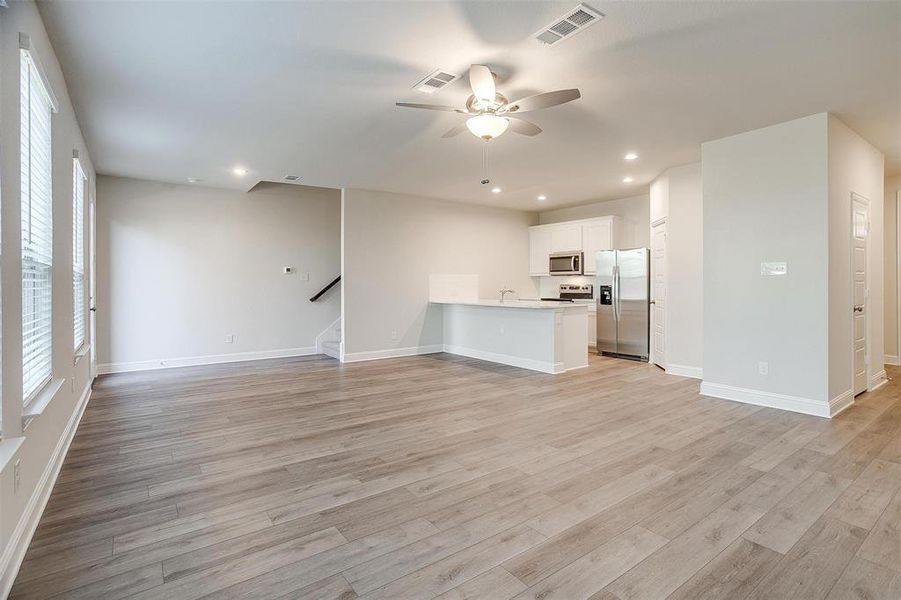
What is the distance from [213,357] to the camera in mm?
6852

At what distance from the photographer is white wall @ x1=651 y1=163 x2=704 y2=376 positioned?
17.8 ft

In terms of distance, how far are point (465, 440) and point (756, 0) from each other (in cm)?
317

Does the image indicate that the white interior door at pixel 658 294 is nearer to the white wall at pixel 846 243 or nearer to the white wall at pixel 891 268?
the white wall at pixel 846 243

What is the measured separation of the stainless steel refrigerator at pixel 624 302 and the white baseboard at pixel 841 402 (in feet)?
8.61

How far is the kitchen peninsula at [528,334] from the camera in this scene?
5.92 meters

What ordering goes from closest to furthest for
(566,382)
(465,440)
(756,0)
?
(756,0), (465,440), (566,382)

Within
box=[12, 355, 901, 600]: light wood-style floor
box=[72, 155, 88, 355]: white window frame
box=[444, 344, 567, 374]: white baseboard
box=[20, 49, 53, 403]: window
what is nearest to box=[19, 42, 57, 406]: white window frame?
box=[20, 49, 53, 403]: window

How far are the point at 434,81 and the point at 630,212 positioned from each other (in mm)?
5683

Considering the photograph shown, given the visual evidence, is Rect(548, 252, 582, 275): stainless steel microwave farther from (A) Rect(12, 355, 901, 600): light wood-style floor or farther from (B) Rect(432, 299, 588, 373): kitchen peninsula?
(A) Rect(12, 355, 901, 600): light wood-style floor

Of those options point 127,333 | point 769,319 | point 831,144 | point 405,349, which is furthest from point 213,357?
point 831,144

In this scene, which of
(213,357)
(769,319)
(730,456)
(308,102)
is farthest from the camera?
(213,357)

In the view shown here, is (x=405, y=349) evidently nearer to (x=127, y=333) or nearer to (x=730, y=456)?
(x=127, y=333)

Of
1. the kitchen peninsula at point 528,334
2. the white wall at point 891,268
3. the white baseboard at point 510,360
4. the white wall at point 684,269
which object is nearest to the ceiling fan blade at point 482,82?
the kitchen peninsula at point 528,334

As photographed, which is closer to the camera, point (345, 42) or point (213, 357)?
point (345, 42)
